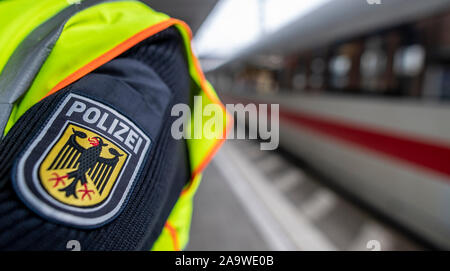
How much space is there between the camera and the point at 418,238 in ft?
7.57

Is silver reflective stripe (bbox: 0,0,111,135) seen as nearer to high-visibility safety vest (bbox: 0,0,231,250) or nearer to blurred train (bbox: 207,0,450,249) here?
high-visibility safety vest (bbox: 0,0,231,250)

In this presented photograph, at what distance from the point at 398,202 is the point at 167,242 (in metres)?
2.64

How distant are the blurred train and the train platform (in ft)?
0.93

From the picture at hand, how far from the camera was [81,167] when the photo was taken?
0.96 ft

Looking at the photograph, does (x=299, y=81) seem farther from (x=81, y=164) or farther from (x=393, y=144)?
(x=81, y=164)

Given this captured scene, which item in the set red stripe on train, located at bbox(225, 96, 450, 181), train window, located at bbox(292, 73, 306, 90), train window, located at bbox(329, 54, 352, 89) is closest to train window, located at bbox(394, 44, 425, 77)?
red stripe on train, located at bbox(225, 96, 450, 181)

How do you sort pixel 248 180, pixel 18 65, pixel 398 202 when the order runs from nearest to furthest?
1. pixel 18 65
2. pixel 398 202
3. pixel 248 180

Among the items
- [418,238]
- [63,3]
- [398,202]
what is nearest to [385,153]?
[398,202]

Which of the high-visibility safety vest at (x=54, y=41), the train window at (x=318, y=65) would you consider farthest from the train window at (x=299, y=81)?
the high-visibility safety vest at (x=54, y=41)

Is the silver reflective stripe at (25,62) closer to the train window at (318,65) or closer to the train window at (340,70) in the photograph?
the train window at (340,70)

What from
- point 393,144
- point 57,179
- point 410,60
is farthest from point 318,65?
point 57,179

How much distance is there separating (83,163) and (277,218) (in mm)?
2165

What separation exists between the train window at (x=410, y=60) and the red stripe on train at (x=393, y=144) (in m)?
0.53
